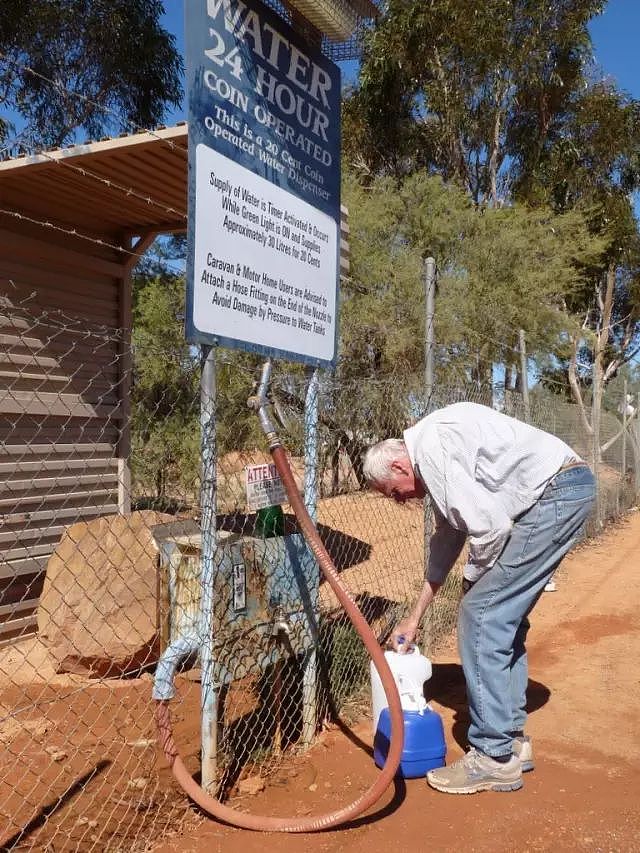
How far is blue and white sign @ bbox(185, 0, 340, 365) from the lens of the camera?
3.00 metres

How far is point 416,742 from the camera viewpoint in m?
3.51

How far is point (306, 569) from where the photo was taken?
3842 mm

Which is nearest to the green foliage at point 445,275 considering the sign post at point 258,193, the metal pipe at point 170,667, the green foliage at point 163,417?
the green foliage at point 163,417

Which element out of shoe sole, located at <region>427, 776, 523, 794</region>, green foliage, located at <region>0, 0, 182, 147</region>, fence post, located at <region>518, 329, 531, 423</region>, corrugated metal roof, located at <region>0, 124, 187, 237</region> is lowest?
shoe sole, located at <region>427, 776, 523, 794</region>

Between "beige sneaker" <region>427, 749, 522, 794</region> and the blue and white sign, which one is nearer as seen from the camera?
the blue and white sign

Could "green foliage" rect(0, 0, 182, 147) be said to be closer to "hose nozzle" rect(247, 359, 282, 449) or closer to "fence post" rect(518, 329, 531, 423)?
"fence post" rect(518, 329, 531, 423)

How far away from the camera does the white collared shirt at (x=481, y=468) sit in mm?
3148

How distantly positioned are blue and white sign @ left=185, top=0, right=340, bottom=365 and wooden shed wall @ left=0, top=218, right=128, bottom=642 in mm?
2161

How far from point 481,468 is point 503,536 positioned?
0.30 meters

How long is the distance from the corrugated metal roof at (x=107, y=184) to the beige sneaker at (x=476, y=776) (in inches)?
124

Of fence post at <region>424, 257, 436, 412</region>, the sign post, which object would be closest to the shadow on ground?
the sign post

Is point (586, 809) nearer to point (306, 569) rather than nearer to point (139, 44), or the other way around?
point (306, 569)

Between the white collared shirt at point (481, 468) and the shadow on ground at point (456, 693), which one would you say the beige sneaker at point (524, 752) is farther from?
the white collared shirt at point (481, 468)

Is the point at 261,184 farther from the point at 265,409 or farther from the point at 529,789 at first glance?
the point at 529,789
